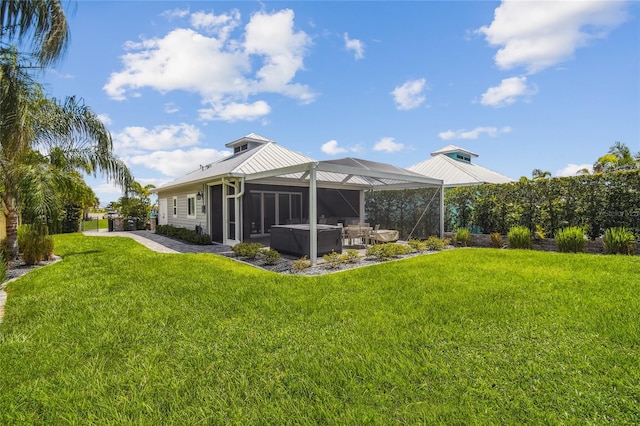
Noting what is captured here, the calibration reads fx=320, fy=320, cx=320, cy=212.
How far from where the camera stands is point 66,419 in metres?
2.52

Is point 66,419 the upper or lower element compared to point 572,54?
lower

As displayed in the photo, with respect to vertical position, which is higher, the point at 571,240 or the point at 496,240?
the point at 571,240

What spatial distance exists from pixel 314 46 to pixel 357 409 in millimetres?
11994

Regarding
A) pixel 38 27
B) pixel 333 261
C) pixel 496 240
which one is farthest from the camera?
pixel 496 240

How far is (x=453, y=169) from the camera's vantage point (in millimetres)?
21281

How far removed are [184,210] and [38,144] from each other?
8.36 m

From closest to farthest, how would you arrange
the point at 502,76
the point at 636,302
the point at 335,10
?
the point at 636,302
the point at 335,10
the point at 502,76

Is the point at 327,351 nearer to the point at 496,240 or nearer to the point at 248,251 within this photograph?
the point at 248,251

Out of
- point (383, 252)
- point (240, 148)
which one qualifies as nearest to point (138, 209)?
point (240, 148)

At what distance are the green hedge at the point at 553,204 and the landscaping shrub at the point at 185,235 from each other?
10878 mm

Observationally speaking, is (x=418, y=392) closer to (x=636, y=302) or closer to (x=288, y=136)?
(x=636, y=302)

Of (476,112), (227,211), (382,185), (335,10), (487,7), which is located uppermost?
(335,10)

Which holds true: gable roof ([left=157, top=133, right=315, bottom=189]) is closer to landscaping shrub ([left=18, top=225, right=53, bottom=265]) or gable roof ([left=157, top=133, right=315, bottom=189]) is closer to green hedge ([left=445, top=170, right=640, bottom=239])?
landscaping shrub ([left=18, top=225, right=53, bottom=265])

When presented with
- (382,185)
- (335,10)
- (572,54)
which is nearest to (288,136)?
(382,185)
